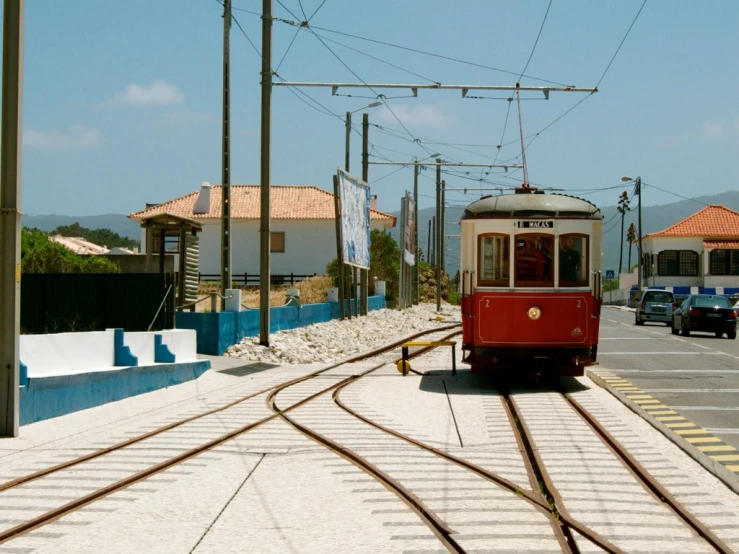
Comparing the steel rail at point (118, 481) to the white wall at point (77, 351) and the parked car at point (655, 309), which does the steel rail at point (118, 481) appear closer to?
the white wall at point (77, 351)

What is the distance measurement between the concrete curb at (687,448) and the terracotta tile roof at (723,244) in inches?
2835

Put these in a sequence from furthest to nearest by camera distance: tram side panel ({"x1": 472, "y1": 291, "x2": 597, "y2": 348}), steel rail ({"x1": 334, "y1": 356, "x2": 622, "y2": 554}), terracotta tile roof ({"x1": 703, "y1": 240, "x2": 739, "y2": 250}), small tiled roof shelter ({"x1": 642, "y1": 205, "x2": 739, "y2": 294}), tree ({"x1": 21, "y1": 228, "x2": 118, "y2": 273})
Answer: small tiled roof shelter ({"x1": 642, "y1": 205, "x2": 739, "y2": 294}), terracotta tile roof ({"x1": 703, "y1": 240, "x2": 739, "y2": 250}), tree ({"x1": 21, "y1": 228, "x2": 118, "y2": 273}), tram side panel ({"x1": 472, "y1": 291, "x2": 597, "y2": 348}), steel rail ({"x1": 334, "y1": 356, "x2": 622, "y2": 554})

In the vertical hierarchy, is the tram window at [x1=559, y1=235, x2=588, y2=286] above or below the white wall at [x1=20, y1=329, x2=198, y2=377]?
above

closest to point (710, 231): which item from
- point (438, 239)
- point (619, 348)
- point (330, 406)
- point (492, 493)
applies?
point (438, 239)

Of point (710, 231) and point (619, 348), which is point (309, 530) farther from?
point (710, 231)

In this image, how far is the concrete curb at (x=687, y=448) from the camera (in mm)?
9625

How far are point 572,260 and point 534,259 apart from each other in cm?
67

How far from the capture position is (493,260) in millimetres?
18266

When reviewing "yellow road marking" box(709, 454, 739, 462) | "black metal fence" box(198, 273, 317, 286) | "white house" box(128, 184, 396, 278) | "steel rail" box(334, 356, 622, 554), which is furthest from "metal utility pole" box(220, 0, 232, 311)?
"white house" box(128, 184, 396, 278)

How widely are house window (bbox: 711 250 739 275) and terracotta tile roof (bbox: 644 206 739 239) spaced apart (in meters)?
1.72

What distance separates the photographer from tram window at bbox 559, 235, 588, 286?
1806 cm

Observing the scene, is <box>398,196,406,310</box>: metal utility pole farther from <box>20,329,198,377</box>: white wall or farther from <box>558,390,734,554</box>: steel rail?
<box>558,390,734,554</box>: steel rail

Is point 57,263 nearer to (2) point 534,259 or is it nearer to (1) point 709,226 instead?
(2) point 534,259

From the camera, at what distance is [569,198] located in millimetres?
18797
